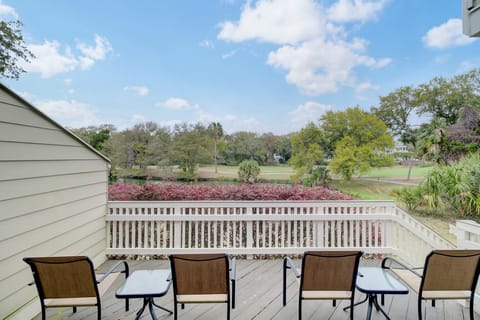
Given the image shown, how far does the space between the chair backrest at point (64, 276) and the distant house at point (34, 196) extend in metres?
0.49

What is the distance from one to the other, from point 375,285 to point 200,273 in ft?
4.65

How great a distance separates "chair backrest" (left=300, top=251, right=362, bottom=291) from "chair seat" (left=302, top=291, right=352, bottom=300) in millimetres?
33

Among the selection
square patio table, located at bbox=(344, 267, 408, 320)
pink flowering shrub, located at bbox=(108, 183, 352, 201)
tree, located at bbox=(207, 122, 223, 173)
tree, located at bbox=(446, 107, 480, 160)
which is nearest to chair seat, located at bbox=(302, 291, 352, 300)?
square patio table, located at bbox=(344, 267, 408, 320)

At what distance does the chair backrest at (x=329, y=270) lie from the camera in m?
1.69

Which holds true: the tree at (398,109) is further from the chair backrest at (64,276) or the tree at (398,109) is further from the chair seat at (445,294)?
the chair backrest at (64,276)

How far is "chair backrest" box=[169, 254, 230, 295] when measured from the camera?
1628 millimetres

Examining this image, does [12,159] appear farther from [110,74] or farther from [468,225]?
[110,74]

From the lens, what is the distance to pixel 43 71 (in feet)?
21.2

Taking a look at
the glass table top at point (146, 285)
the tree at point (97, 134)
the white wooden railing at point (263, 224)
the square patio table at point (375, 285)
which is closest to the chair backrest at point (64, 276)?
the glass table top at point (146, 285)

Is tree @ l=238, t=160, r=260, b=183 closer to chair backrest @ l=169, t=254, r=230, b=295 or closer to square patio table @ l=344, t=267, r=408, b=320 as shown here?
square patio table @ l=344, t=267, r=408, b=320

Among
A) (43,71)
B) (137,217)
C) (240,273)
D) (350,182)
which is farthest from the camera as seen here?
(350,182)

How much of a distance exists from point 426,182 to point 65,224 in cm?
682

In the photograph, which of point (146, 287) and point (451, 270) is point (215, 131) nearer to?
point (146, 287)

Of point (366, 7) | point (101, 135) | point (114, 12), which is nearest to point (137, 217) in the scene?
point (114, 12)
